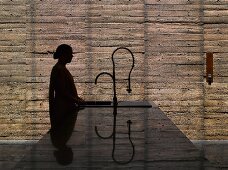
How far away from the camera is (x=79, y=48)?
8586 millimetres

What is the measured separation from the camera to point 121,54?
28.1 feet

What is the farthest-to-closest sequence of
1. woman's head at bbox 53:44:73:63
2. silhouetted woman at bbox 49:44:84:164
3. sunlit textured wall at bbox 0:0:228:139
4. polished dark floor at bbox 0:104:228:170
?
sunlit textured wall at bbox 0:0:228:139, woman's head at bbox 53:44:73:63, silhouetted woman at bbox 49:44:84:164, polished dark floor at bbox 0:104:228:170

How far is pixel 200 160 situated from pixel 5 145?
23.4ft

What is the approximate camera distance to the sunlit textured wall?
28.0ft

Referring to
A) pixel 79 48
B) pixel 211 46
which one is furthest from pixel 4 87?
pixel 211 46

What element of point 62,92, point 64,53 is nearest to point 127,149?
point 62,92

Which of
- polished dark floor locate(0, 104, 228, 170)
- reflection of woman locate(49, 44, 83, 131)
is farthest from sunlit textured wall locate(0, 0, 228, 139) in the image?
polished dark floor locate(0, 104, 228, 170)

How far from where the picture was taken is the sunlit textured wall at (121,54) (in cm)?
855

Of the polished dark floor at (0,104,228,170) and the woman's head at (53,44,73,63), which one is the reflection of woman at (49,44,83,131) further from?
the polished dark floor at (0,104,228,170)

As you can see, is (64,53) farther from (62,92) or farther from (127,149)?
(127,149)

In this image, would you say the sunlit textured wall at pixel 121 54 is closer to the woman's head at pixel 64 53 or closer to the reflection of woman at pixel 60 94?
the woman's head at pixel 64 53

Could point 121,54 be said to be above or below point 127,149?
above

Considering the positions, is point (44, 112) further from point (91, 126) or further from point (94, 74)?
point (91, 126)

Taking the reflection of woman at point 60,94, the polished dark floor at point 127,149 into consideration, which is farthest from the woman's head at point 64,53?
the polished dark floor at point 127,149
